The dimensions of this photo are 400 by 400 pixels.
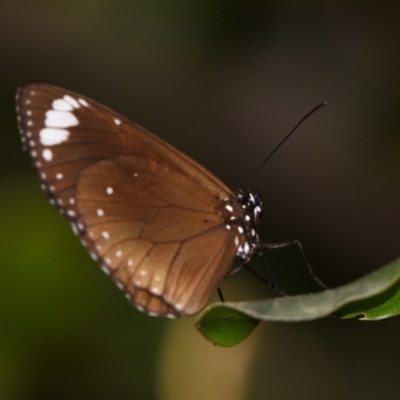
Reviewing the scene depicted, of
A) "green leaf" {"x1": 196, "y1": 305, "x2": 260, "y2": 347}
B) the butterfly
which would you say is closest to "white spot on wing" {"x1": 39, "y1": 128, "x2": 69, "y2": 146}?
the butterfly

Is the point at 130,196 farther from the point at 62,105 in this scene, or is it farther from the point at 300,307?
the point at 300,307

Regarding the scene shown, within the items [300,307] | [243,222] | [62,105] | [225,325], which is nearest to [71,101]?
[62,105]

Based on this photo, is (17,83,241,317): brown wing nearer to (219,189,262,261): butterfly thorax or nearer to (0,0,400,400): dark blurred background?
(219,189,262,261): butterfly thorax

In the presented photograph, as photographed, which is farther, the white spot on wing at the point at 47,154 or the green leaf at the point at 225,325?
the white spot on wing at the point at 47,154

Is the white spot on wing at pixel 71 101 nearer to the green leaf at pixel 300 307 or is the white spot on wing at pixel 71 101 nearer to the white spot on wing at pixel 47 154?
the white spot on wing at pixel 47 154

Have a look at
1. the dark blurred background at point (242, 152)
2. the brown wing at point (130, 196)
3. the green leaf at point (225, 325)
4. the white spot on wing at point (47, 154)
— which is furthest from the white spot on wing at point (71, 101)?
the dark blurred background at point (242, 152)

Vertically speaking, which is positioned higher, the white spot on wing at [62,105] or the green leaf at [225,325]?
the white spot on wing at [62,105]

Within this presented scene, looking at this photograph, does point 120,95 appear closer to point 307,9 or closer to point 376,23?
point 307,9
